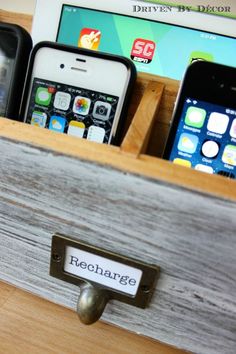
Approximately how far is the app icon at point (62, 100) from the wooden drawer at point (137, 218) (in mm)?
123

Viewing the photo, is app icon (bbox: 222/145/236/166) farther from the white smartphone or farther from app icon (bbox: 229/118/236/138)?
the white smartphone

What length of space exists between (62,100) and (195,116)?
14 cm

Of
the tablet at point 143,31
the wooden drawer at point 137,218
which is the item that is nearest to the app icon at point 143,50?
the tablet at point 143,31

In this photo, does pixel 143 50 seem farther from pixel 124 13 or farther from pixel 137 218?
pixel 137 218

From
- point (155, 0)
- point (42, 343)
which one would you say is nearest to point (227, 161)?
point (42, 343)

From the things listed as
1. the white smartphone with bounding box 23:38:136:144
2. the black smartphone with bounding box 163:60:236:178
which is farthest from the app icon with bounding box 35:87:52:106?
the black smartphone with bounding box 163:60:236:178

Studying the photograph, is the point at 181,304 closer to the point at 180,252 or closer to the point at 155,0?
the point at 180,252

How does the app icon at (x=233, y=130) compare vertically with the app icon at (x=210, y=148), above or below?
above

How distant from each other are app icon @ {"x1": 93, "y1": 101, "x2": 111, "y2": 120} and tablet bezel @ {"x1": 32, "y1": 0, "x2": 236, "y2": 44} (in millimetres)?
357

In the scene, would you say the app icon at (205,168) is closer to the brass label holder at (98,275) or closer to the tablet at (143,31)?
the brass label holder at (98,275)

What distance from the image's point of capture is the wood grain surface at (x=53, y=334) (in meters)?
0.26

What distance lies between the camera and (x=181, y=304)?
0.80 feet

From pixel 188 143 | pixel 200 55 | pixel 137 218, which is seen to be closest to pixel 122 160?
pixel 137 218

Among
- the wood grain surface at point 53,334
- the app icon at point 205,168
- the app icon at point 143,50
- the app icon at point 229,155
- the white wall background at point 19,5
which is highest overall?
the white wall background at point 19,5
